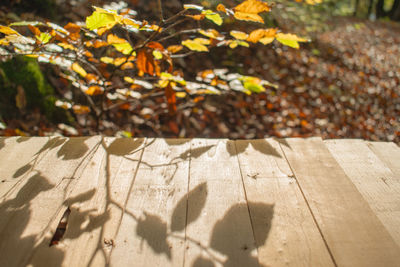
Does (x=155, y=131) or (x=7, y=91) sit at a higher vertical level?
(x=7, y=91)

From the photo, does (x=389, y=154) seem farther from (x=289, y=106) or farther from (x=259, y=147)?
(x=289, y=106)

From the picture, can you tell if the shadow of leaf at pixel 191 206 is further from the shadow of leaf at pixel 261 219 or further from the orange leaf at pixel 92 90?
the orange leaf at pixel 92 90

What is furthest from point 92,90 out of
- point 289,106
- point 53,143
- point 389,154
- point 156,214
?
point 289,106

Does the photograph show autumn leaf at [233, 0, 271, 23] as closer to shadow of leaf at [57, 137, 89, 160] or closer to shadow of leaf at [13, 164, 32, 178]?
shadow of leaf at [57, 137, 89, 160]

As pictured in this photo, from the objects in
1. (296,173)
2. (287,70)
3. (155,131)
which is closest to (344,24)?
(287,70)

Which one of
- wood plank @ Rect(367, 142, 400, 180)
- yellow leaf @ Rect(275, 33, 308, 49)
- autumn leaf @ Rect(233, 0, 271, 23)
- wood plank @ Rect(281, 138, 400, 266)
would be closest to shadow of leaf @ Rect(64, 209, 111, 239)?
wood plank @ Rect(281, 138, 400, 266)

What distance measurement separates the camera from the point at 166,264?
0.78 metres

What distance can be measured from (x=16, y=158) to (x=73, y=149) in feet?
0.78

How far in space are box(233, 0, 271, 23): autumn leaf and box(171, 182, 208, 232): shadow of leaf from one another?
70 centimetres

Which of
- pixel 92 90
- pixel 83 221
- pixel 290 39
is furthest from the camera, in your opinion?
pixel 92 90

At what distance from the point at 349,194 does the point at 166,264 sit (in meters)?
0.76

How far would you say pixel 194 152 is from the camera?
131 centimetres

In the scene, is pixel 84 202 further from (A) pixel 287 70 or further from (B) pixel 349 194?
(A) pixel 287 70

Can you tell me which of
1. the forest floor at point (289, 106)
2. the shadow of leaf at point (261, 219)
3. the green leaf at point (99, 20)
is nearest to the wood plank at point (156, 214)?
the shadow of leaf at point (261, 219)
